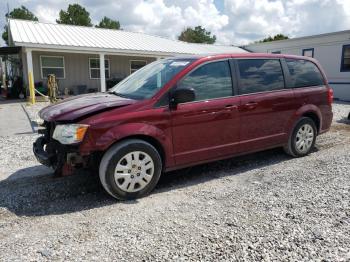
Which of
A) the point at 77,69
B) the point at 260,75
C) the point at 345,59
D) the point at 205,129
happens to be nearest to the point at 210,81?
the point at 205,129

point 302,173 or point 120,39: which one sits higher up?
point 120,39

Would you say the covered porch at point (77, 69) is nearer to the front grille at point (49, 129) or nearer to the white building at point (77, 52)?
the white building at point (77, 52)

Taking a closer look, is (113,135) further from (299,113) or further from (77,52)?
(77,52)

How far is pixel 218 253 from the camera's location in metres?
2.68

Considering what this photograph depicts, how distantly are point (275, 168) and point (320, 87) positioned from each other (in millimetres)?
1886

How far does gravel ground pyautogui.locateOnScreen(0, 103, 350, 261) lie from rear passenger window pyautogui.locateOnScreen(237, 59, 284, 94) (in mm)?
1321

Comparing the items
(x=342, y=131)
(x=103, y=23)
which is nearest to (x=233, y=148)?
(x=342, y=131)

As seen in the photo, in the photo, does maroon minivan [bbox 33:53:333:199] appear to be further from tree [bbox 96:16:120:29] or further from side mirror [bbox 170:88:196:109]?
tree [bbox 96:16:120:29]

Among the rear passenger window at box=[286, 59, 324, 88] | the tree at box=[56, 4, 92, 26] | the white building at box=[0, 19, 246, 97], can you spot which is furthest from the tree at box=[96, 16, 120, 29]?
the rear passenger window at box=[286, 59, 324, 88]

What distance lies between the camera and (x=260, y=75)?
4.85m

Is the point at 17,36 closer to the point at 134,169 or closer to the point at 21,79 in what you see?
the point at 21,79

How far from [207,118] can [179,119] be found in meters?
0.45

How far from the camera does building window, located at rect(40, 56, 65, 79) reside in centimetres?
1678

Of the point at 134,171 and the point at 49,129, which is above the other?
the point at 49,129
